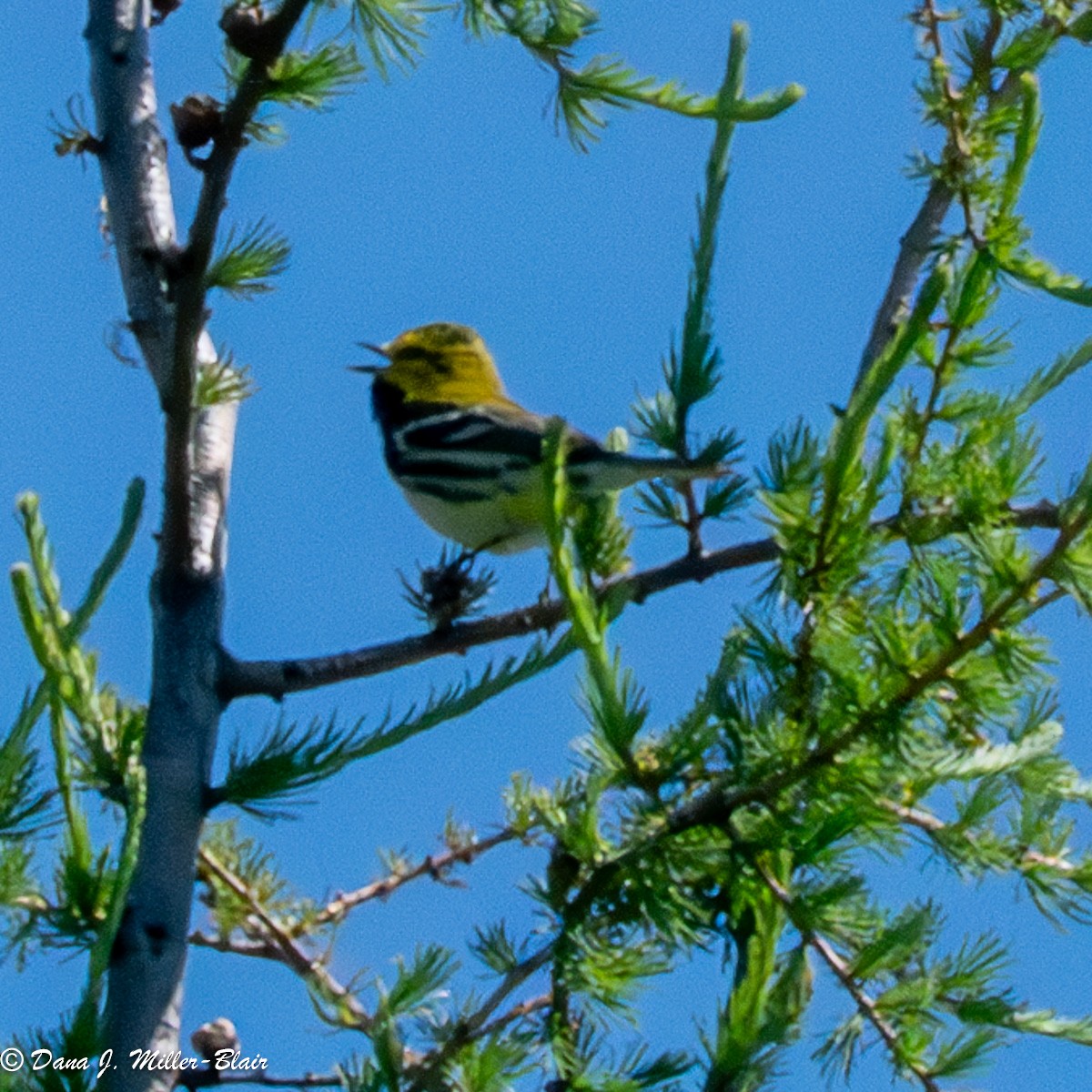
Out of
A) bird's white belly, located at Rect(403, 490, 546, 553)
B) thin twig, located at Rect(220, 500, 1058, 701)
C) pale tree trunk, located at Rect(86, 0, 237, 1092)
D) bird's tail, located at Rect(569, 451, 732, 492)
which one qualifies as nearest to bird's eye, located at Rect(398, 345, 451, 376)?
bird's white belly, located at Rect(403, 490, 546, 553)

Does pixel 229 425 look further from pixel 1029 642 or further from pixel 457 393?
pixel 457 393

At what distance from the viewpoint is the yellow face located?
12.3 ft

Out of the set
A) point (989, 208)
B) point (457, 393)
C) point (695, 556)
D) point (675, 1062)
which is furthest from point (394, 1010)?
point (457, 393)

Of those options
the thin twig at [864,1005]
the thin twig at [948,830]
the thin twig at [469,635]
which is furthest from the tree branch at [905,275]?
the thin twig at [864,1005]

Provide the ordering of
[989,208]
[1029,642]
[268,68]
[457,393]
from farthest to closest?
[457,393], [268,68], [989,208], [1029,642]

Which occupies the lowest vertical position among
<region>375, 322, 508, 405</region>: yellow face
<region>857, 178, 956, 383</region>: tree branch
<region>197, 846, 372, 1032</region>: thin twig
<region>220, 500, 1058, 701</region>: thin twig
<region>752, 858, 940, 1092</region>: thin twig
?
<region>752, 858, 940, 1092</region>: thin twig

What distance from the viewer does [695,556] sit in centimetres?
167

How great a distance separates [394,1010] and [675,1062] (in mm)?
259

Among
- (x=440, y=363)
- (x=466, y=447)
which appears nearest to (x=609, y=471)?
(x=466, y=447)

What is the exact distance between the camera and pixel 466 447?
119 inches

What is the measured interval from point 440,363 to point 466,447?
838mm

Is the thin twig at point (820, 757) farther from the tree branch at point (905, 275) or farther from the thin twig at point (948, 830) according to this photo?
the tree branch at point (905, 275)

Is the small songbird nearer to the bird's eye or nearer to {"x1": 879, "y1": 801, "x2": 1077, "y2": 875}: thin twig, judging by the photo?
the bird's eye

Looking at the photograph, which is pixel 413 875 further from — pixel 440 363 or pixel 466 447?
pixel 440 363
